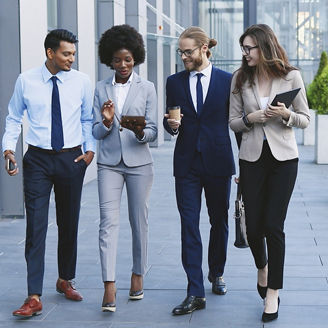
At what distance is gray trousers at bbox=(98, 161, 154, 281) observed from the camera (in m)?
6.20

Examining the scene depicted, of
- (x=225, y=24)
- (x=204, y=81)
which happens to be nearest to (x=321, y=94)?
(x=204, y=81)

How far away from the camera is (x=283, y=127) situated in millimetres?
5902

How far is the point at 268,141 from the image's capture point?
5.85m

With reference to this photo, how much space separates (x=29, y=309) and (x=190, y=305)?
3.62ft

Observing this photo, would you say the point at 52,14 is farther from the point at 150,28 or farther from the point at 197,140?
the point at 150,28

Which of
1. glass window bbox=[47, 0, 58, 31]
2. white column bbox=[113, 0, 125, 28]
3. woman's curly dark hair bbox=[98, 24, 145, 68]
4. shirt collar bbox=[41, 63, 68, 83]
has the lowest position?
shirt collar bbox=[41, 63, 68, 83]

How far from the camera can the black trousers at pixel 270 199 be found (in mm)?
5883

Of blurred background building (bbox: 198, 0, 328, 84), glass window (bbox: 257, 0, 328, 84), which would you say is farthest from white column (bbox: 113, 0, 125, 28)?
glass window (bbox: 257, 0, 328, 84)

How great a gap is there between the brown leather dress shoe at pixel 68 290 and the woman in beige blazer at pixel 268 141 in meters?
1.39

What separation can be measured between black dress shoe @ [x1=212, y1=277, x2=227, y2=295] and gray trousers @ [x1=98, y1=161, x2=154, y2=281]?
1.95 feet

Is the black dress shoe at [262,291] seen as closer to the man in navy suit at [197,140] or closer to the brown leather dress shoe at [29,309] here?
the man in navy suit at [197,140]

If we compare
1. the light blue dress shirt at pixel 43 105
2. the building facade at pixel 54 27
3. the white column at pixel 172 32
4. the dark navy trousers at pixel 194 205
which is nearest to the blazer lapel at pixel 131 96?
the light blue dress shirt at pixel 43 105

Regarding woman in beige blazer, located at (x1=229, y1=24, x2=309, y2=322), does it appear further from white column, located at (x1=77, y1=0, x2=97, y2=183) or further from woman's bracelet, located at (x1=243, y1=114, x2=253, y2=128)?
white column, located at (x1=77, y1=0, x2=97, y2=183)

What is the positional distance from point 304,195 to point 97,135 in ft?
24.4
